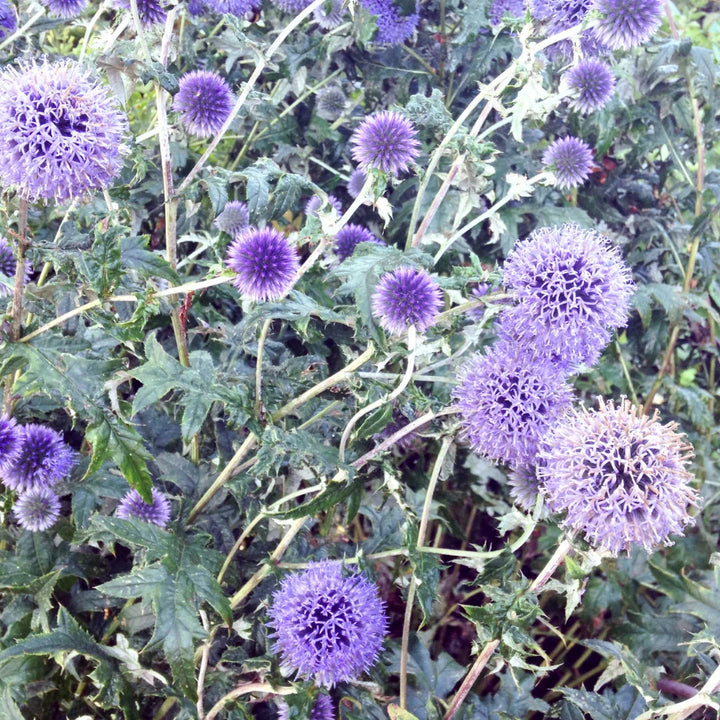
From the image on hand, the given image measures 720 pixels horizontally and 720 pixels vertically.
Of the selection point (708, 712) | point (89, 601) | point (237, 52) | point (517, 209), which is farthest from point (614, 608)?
point (237, 52)

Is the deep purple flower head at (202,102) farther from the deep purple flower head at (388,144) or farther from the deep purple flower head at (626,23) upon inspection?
the deep purple flower head at (626,23)

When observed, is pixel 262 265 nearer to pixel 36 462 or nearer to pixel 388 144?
pixel 388 144

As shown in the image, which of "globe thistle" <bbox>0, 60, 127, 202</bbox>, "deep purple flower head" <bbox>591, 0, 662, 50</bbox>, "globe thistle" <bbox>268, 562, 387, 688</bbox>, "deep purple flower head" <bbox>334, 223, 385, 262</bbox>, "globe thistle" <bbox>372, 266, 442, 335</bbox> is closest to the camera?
"globe thistle" <bbox>0, 60, 127, 202</bbox>

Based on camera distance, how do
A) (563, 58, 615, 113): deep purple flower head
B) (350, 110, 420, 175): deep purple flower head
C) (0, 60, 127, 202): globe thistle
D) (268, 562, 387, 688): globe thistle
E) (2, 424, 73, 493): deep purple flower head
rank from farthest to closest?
1. (563, 58, 615, 113): deep purple flower head
2. (350, 110, 420, 175): deep purple flower head
3. (2, 424, 73, 493): deep purple flower head
4. (268, 562, 387, 688): globe thistle
5. (0, 60, 127, 202): globe thistle

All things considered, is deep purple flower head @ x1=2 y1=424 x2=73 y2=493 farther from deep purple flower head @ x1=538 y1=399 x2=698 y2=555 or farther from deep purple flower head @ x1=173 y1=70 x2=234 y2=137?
deep purple flower head @ x1=538 y1=399 x2=698 y2=555

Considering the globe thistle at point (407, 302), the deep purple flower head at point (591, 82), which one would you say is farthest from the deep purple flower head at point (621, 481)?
the deep purple flower head at point (591, 82)

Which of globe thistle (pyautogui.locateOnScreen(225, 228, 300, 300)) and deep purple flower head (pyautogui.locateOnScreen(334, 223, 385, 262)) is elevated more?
deep purple flower head (pyautogui.locateOnScreen(334, 223, 385, 262))

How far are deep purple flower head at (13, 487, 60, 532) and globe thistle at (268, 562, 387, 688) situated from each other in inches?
27.7

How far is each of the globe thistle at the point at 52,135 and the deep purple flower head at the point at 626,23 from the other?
153 cm

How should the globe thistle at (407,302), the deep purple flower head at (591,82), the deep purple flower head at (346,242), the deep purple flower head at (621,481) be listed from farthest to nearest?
the deep purple flower head at (591,82) → the deep purple flower head at (346,242) → the globe thistle at (407,302) → the deep purple flower head at (621,481)

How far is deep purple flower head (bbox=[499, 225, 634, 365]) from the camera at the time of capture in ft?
5.73

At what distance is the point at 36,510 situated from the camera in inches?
79.8

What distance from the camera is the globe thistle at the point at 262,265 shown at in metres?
1.86

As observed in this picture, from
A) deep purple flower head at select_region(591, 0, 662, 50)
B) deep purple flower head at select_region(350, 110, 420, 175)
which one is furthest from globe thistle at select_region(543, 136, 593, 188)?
deep purple flower head at select_region(350, 110, 420, 175)
